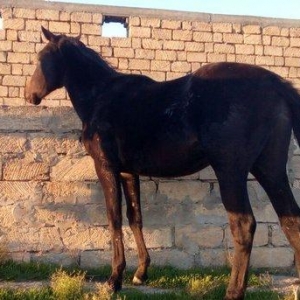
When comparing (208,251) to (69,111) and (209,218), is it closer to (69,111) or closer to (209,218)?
(209,218)

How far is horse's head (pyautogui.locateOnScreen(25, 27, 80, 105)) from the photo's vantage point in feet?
19.2

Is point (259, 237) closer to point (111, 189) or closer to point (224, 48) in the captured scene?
point (111, 189)

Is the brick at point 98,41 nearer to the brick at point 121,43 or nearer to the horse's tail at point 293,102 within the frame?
the brick at point 121,43

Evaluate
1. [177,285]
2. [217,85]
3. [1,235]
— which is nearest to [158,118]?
[217,85]

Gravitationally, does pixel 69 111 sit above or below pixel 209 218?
above

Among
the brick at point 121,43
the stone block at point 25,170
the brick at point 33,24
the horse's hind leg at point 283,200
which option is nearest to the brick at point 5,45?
the brick at point 33,24

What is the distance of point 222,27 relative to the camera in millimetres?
13898

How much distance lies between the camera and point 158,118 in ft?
16.5

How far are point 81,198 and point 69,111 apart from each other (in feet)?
3.22

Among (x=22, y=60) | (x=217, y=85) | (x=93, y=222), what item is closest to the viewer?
(x=217, y=85)

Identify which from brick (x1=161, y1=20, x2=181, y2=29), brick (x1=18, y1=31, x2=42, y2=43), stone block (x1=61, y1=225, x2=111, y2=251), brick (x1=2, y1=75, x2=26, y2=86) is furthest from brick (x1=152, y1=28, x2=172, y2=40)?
stone block (x1=61, y1=225, x2=111, y2=251)

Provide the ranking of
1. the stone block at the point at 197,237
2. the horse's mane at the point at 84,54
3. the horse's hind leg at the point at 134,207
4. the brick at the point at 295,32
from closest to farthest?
the horse's hind leg at the point at 134,207
the horse's mane at the point at 84,54
the stone block at the point at 197,237
the brick at the point at 295,32

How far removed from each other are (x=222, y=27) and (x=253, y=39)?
835 mm

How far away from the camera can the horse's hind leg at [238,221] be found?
4598 mm
